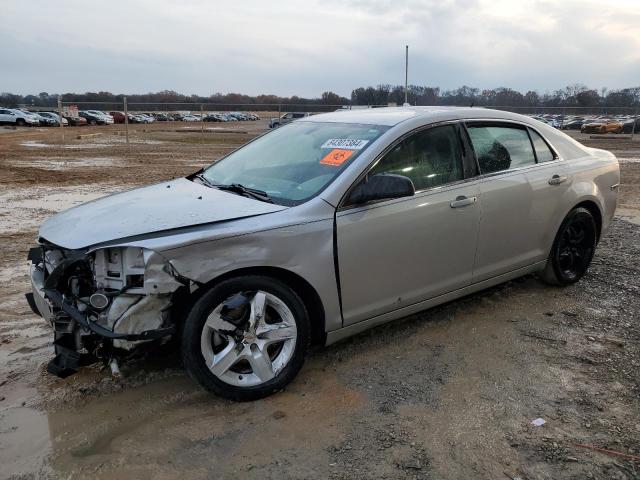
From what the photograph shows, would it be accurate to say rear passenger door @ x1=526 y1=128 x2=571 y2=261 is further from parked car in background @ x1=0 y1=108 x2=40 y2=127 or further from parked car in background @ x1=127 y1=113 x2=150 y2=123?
parked car in background @ x1=127 y1=113 x2=150 y2=123

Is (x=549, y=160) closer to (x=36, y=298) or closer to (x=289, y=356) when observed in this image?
(x=289, y=356)

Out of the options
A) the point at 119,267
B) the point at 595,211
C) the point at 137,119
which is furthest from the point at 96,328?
the point at 137,119

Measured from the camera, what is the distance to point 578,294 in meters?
4.93

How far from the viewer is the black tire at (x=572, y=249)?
15.8 feet

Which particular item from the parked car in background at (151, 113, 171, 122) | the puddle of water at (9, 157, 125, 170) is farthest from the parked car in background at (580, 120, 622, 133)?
the parked car in background at (151, 113, 171, 122)

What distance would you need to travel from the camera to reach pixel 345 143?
3.77 m

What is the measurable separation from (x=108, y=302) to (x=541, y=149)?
365 centimetres

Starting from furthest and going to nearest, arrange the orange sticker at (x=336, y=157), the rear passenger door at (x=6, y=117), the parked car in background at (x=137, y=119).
Answer: the parked car in background at (x=137, y=119)
the rear passenger door at (x=6, y=117)
the orange sticker at (x=336, y=157)

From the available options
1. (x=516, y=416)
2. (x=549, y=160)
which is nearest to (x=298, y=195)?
(x=516, y=416)

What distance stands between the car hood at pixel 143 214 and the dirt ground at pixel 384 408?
0.75m

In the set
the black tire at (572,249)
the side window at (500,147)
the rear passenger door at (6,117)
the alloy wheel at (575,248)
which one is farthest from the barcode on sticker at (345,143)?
the rear passenger door at (6,117)

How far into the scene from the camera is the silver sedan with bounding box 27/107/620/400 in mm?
2906

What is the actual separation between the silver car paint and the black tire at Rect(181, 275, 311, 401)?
94 mm

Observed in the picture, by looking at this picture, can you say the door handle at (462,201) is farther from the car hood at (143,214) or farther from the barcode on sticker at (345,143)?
the car hood at (143,214)
